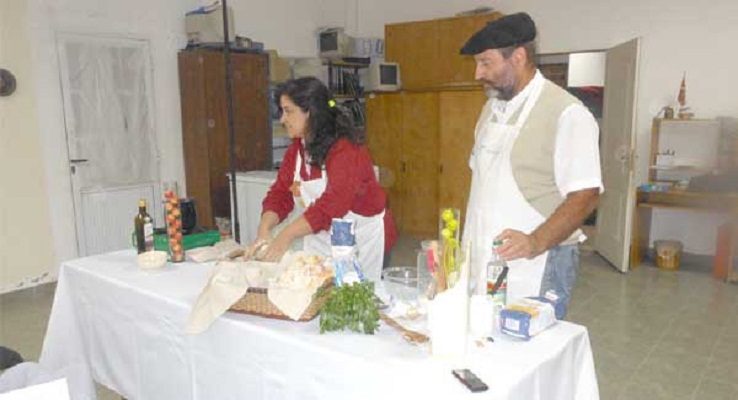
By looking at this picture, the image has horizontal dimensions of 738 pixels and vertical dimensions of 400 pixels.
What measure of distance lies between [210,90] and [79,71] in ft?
3.17

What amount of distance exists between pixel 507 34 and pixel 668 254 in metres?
3.81

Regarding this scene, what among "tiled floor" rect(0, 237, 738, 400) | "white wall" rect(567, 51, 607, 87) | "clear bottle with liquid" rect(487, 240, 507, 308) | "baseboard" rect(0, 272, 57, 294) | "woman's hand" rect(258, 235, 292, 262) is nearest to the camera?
"clear bottle with liquid" rect(487, 240, 507, 308)

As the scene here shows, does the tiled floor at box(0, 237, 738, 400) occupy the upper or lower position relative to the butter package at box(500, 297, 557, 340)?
lower

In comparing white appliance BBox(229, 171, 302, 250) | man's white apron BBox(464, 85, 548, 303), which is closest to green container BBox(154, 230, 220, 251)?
man's white apron BBox(464, 85, 548, 303)

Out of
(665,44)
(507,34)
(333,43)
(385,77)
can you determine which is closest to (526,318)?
(507,34)

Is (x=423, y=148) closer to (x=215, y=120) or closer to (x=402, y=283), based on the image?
(x=215, y=120)

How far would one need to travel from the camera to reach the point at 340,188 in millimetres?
2062

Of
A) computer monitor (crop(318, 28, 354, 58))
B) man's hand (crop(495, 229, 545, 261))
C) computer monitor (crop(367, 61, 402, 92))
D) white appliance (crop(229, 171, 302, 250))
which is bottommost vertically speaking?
white appliance (crop(229, 171, 302, 250))

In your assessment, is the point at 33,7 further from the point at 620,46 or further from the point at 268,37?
the point at 620,46

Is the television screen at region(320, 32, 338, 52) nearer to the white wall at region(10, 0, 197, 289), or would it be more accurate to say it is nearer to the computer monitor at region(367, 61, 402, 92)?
the computer monitor at region(367, 61, 402, 92)

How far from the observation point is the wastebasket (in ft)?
15.5

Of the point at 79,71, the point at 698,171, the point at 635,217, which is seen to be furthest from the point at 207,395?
the point at 698,171

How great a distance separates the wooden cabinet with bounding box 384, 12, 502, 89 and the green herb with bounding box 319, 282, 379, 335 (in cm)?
446

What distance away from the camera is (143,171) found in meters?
4.79
